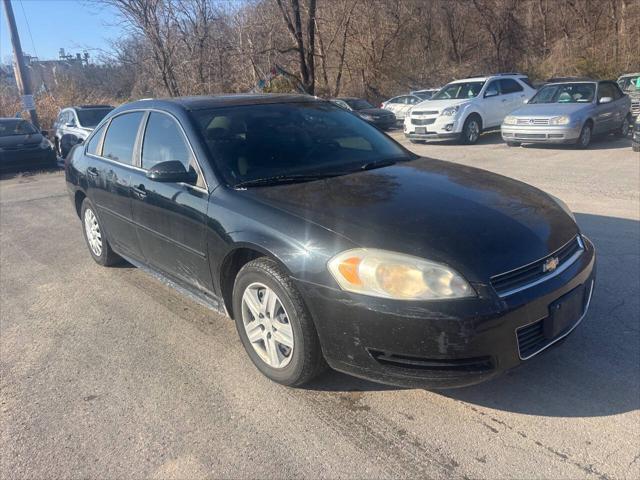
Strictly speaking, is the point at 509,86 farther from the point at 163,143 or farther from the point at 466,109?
the point at 163,143

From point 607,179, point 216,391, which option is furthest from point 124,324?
point 607,179

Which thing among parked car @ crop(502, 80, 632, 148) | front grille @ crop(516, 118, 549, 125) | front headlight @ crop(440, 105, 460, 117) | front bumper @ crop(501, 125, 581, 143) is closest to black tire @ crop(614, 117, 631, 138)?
parked car @ crop(502, 80, 632, 148)

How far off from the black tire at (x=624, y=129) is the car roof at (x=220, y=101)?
11905mm

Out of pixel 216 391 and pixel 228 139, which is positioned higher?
pixel 228 139

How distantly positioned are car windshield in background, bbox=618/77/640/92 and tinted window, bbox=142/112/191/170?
16.6 metres

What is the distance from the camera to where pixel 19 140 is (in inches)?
560

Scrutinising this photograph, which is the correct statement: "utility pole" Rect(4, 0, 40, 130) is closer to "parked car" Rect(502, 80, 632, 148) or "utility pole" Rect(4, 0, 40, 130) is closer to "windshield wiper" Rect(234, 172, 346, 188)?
"parked car" Rect(502, 80, 632, 148)

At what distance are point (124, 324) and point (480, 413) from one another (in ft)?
8.98

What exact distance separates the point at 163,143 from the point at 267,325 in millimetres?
1740

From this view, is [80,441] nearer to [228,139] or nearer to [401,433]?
[401,433]

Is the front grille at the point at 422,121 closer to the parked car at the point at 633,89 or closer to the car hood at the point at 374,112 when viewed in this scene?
the car hood at the point at 374,112

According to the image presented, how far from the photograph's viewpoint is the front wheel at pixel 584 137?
1209 cm

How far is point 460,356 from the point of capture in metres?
2.59

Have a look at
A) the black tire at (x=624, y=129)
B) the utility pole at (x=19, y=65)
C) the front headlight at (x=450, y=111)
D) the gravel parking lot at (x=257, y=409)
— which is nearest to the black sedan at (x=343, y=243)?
the gravel parking lot at (x=257, y=409)
